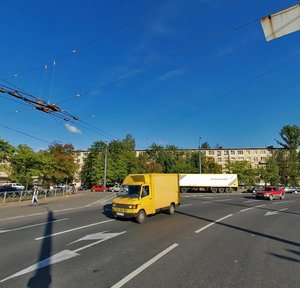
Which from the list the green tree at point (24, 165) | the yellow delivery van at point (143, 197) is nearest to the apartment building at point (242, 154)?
the green tree at point (24, 165)

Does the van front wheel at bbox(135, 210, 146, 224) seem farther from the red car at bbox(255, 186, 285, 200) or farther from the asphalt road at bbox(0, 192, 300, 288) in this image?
the red car at bbox(255, 186, 285, 200)

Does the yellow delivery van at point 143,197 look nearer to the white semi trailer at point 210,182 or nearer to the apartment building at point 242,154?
the white semi trailer at point 210,182

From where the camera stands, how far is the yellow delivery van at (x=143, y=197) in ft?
45.7

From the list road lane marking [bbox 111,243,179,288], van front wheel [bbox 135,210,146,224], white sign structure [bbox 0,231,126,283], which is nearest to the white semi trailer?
van front wheel [bbox 135,210,146,224]

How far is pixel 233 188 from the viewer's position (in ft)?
192

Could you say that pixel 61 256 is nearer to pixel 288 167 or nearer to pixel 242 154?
pixel 288 167

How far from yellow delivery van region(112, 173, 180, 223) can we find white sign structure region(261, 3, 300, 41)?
33.3 feet

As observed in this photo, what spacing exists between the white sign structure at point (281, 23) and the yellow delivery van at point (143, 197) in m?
Answer: 10.2

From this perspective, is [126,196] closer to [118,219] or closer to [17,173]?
[118,219]

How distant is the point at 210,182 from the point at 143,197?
42635 millimetres

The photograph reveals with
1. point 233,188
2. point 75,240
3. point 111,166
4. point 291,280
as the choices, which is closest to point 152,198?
point 75,240

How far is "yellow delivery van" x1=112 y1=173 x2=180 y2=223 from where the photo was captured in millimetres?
13938

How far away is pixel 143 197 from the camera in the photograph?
574 inches

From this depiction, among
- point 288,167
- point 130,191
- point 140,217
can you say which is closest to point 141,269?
point 140,217
